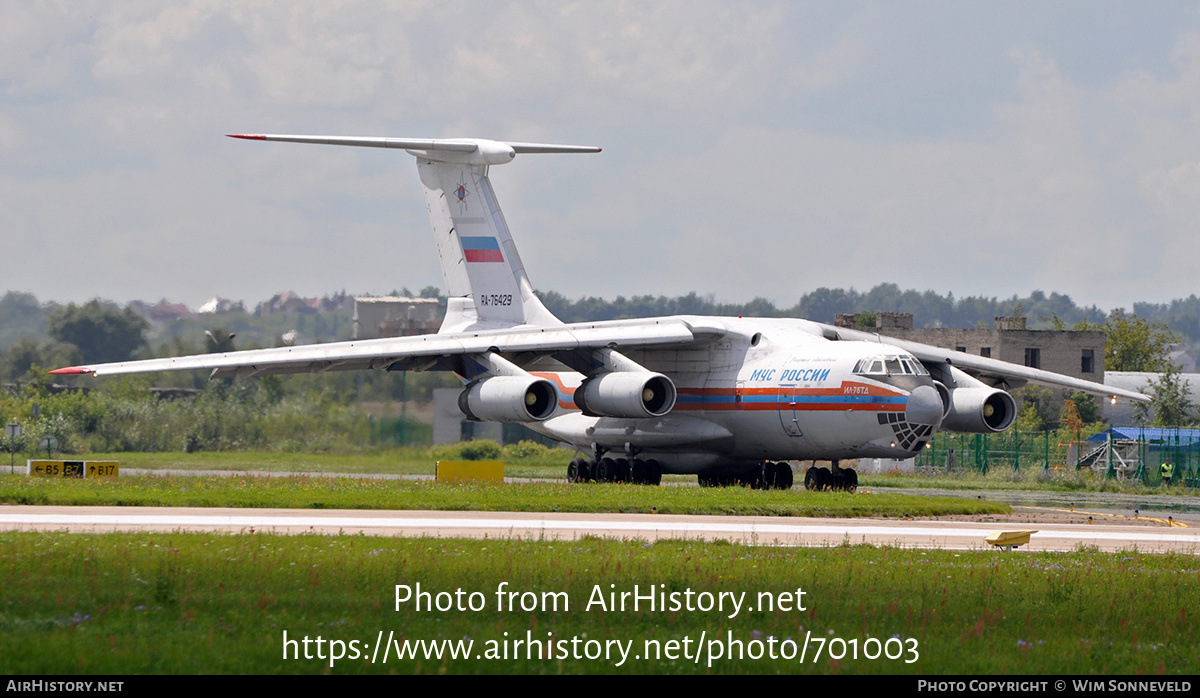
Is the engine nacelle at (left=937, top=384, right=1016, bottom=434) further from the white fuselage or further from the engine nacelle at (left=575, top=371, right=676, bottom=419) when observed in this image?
the engine nacelle at (left=575, top=371, right=676, bottom=419)

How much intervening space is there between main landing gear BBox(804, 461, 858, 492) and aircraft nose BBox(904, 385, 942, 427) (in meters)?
3.25

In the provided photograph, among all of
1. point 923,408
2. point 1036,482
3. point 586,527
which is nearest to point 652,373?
point 923,408

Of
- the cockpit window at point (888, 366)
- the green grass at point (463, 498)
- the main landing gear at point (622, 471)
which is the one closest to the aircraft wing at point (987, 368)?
the cockpit window at point (888, 366)

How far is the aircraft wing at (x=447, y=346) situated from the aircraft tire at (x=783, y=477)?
3378 millimetres

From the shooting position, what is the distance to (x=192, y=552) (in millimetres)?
13297

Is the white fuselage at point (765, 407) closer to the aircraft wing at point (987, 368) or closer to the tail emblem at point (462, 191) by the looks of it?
the aircraft wing at point (987, 368)

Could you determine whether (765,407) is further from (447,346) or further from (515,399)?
(447,346)

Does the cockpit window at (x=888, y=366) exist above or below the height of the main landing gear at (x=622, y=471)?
above

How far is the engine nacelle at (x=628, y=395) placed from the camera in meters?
27.9

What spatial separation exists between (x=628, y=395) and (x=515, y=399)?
92.5 inches

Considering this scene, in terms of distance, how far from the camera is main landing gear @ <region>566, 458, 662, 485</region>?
30.5 metres

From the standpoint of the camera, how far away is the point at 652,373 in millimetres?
28156

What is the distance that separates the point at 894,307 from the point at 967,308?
821 inches

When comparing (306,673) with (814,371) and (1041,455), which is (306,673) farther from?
(1041,455)
